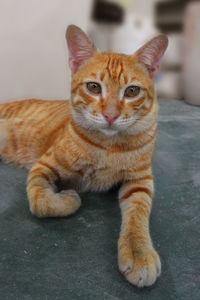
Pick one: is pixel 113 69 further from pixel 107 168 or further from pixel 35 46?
pixel 35 46

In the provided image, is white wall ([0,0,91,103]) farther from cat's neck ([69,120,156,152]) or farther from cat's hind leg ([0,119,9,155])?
cat's neck ([69,120,156,152])

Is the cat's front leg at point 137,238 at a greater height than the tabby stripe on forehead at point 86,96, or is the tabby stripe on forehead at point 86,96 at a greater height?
the tabby stripe on forehead at point 86,96

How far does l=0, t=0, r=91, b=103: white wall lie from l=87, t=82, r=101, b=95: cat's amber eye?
144 centimetres

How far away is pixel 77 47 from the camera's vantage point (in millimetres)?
1459

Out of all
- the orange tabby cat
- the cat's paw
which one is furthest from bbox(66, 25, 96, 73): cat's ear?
the cat's paw

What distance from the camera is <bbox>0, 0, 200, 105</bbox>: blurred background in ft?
8.27

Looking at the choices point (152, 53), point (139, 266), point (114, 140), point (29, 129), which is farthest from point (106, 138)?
point (29, 129)

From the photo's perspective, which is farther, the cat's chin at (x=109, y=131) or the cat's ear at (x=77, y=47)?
the cat's ear at (x=77, y=47)

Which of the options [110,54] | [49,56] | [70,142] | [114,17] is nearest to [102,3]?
[114,17]

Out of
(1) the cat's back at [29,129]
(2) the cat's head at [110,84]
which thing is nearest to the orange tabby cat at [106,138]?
(2) the cat's head at [110,84]

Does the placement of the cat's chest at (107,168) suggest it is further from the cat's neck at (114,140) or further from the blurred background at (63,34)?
the blurred background at (63,34)

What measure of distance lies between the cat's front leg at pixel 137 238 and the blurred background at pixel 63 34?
1576mm

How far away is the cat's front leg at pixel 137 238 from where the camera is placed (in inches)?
39.3

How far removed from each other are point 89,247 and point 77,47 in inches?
34.2
